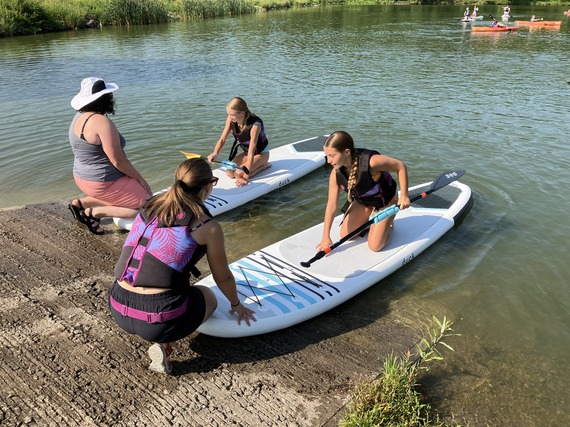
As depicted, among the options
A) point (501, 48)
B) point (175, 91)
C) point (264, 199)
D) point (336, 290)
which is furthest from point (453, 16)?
point (336, 290)

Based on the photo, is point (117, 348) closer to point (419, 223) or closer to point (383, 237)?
point (383, 237)

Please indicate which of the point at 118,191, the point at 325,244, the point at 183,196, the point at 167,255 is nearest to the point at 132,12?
the point at 118,191

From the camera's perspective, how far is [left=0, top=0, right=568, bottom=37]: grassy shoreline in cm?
2658

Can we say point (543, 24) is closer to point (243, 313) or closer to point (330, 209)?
point (330, 209)

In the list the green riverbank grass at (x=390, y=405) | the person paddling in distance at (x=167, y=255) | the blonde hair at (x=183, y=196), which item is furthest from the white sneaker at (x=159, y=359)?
the green riverbank grass at (x=390, y=405)

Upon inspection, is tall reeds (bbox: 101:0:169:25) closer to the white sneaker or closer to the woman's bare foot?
the woman's bare foot

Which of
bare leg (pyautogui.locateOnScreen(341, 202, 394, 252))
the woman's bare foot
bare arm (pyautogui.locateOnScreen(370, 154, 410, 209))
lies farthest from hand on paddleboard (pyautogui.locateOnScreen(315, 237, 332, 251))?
the woman's bare foot

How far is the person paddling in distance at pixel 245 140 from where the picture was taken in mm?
6414

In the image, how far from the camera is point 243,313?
368 cm

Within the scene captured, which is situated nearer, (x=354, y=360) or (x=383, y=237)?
(x=354, y=360)

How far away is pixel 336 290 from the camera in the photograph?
425cm

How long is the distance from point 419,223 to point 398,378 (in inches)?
112

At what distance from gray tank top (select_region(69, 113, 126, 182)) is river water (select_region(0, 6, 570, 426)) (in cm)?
175

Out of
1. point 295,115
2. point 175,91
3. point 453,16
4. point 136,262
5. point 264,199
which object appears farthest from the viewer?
point 453,16
